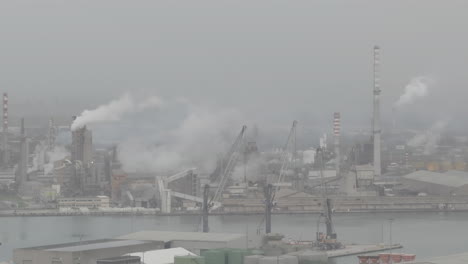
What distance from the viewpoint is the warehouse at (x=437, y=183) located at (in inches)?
1538

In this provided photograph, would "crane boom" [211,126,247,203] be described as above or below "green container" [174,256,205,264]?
above

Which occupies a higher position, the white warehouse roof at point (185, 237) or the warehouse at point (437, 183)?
the warehouse at point (437, 183)

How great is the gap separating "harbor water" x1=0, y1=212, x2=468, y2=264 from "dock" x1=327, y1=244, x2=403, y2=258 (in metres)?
0.33

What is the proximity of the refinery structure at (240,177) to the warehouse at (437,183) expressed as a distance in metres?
0.04

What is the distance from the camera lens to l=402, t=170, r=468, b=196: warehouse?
3906 cm

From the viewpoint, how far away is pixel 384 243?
23.3 m

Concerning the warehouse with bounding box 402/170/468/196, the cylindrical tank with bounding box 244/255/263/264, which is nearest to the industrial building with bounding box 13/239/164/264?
the cylindrical tank with bounding box 244/255/263/264

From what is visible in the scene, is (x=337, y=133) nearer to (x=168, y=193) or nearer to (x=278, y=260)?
(x=168, y=193)

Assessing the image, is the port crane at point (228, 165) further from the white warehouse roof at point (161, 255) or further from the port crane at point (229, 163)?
the white warehouse roof at point (161, 255)

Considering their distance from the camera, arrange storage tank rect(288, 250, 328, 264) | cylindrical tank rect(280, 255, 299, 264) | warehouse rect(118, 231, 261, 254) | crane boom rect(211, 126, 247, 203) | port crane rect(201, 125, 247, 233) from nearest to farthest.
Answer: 1. cylindrical tank rect(280, 255, 299, 264)
2. storage tank rect(288, 250, 328, 264)
3. warehouse rect(118, 231, 261, 254)
4. port crane rect(201, 125, 247, 233)
5. crane boom rect(211, 126, 247, 203)

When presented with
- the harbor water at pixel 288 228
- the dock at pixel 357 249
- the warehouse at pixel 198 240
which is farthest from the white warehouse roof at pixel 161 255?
Result: the dock at pixel 357 249

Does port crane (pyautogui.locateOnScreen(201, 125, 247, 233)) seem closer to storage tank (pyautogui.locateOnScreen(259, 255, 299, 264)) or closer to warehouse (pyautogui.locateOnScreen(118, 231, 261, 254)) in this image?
warehouse (pyautogui.locateOnScreen(118, 231, 261, 254))

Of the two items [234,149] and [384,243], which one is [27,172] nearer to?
[234,149]

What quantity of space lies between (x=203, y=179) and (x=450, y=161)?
940cm
